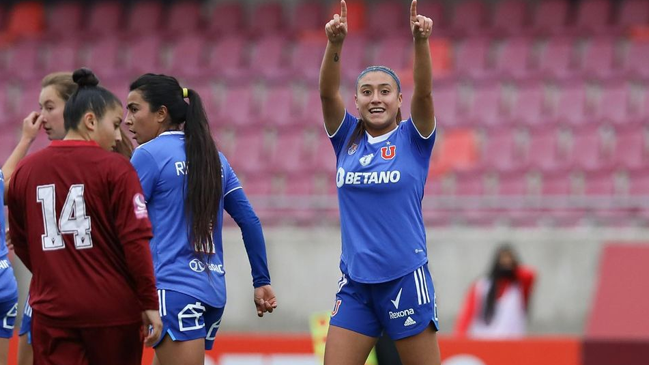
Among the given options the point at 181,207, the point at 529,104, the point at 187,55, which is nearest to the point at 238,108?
the point at 187,55

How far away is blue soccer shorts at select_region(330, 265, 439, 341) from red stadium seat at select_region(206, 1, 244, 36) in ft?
35.6

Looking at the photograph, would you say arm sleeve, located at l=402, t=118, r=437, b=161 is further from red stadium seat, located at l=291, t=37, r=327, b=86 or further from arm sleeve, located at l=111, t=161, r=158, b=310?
red stadium seat, located at l=291, t=37, r=327, b=86

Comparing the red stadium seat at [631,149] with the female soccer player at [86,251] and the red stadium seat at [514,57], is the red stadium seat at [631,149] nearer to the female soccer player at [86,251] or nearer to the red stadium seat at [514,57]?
the red stadium seat at [514,57]

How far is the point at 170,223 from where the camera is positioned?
18.3ft

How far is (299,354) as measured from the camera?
8.69 m

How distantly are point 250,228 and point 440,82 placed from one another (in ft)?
29.0

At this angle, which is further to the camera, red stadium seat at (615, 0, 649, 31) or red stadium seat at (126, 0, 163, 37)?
red stadium seat at (126, 0, 163, 37)

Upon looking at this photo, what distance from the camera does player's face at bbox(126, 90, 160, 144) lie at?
5695 mm

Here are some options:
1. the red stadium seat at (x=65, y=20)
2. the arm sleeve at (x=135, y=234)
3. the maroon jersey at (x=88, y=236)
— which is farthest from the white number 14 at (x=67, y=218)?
the red stadium seat at (x=65, y=20)

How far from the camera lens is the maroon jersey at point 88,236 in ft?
16.2

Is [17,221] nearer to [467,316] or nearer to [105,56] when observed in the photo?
[467,316]

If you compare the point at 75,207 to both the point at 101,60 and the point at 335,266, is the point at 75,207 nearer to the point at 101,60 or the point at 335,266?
the point at 335,266

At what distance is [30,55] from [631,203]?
9094mm

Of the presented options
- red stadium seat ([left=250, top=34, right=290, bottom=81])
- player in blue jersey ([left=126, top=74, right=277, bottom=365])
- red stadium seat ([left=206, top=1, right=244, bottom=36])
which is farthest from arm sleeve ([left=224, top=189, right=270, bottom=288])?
red stadium seat ([left=206, top=1, right=244, bottom=36])
